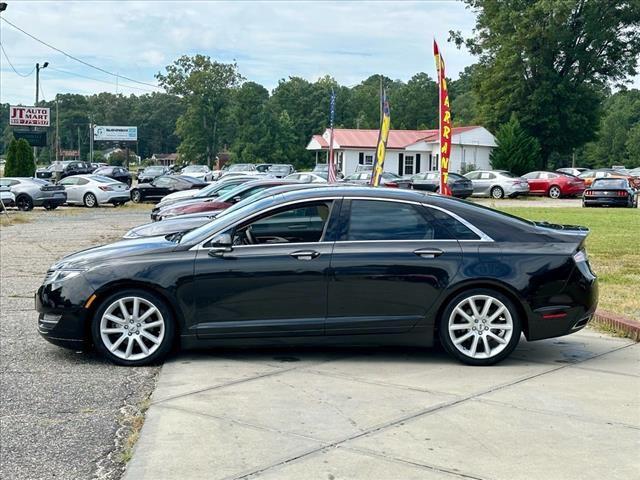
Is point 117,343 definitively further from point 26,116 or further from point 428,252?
point 26,116

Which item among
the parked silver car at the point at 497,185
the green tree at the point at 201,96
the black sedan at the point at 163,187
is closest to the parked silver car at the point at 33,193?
the black sedan at the point at 163,187

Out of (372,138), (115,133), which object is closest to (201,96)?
(115,133)

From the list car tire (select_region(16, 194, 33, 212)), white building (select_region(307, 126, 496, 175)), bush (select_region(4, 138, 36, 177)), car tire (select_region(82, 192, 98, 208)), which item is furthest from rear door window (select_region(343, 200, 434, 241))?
white building (select_region(307, 126, 496, 175))

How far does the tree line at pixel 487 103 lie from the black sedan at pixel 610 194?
56.4ft

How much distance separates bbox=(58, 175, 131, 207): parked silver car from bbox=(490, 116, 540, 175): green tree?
84.1 feet

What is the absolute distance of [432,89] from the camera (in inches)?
4648

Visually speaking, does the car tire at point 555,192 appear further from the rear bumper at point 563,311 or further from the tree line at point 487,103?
the rear bumper at point 563,311

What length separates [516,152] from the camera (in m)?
48.5

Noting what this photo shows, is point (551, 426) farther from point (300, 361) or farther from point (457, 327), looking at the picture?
point (300, 361)

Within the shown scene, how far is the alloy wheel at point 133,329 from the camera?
6461 mm

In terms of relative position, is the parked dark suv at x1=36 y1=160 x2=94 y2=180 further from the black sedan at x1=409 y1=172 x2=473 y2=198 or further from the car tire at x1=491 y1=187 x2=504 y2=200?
the car tire at x1=491 y1=187 x2=504 y2=200

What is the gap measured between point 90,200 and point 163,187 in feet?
10.8

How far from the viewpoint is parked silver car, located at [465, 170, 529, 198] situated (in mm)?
36781

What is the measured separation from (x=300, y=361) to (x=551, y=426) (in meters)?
2.38
